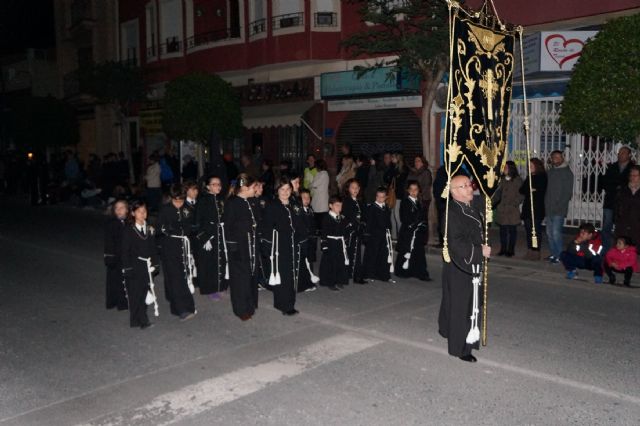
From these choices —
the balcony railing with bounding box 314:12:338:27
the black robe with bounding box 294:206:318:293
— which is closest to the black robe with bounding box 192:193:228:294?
the black robe with bounding box 294:206:318:293

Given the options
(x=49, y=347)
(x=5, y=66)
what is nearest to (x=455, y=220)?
(x=49, y=347)

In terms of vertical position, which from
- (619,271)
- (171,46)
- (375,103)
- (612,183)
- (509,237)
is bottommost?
(619,271)

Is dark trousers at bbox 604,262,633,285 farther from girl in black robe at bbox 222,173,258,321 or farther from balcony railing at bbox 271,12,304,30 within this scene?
balcony railing at bbox 271,12,304,30

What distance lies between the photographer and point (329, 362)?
656 centimetres

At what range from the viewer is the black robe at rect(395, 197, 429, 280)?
410 inches

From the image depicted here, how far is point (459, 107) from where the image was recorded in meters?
6.82

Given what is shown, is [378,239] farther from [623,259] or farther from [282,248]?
[623,259]

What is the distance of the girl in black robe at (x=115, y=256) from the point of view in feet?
27.8

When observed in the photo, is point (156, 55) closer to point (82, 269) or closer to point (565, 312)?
point (82, 269)

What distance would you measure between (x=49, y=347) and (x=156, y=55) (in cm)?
2196

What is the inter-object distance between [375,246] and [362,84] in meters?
10.1

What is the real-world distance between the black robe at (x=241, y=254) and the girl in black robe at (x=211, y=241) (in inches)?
46.6

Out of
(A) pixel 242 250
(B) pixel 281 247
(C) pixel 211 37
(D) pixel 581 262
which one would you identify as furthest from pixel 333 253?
(C) pixel 211 37

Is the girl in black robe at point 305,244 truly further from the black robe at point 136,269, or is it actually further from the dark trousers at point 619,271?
the dark trousers at point 619,271
